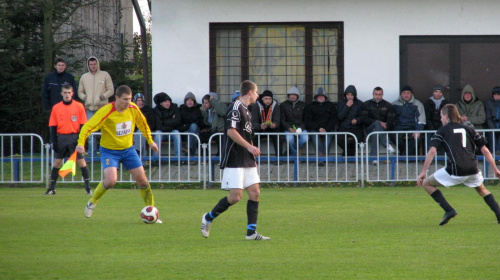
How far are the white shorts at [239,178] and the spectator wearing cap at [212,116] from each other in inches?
370

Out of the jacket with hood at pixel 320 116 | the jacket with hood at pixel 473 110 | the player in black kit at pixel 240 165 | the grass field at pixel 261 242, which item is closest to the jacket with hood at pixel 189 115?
the jacket with hood at pixel 320 116

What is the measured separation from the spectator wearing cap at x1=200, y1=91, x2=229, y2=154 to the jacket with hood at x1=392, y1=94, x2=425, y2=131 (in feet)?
13.1

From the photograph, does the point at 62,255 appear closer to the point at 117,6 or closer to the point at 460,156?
the point at 460,156

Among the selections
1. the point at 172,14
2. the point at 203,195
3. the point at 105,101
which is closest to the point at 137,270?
the point at 203,195

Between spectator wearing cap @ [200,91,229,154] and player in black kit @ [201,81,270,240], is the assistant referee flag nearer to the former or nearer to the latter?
spectator wearing cap @ [200,91,229,154]

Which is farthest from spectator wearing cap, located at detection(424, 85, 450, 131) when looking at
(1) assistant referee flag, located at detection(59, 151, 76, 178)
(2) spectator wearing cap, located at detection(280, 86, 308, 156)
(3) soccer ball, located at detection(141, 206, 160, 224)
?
(3) soccer ball, located at detection(141, 206, 160, 224)

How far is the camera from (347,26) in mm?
20703

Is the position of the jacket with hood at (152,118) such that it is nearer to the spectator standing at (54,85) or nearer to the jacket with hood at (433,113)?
the spectator standing at (54,85)

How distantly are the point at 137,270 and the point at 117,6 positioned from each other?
30.8m

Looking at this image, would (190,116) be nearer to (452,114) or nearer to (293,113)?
(293,113)

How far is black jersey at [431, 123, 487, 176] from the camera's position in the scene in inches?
440

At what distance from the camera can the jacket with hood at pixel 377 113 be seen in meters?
19.3

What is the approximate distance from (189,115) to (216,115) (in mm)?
657

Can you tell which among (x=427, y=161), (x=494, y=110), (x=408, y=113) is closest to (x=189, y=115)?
(x=408, y=113)
